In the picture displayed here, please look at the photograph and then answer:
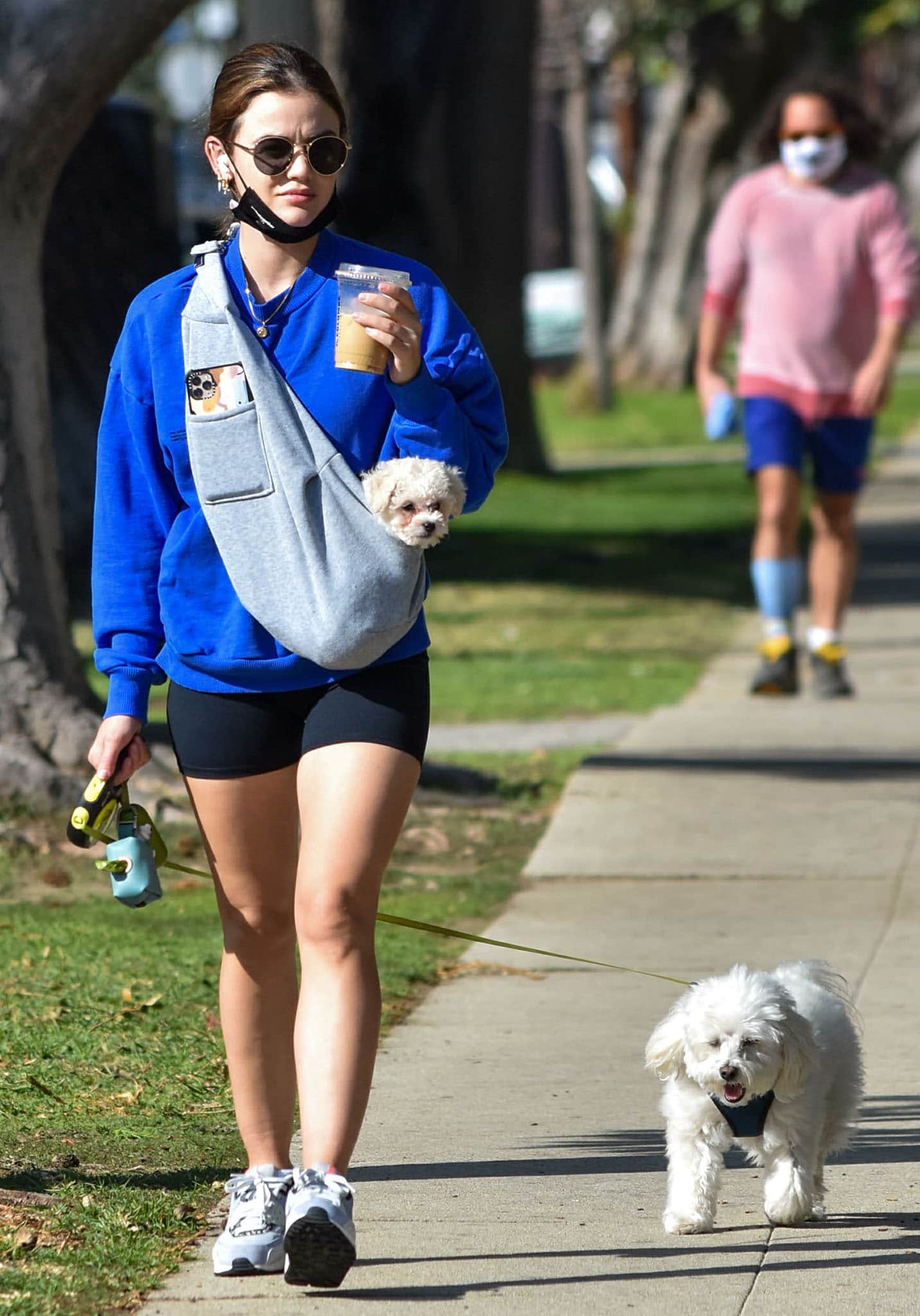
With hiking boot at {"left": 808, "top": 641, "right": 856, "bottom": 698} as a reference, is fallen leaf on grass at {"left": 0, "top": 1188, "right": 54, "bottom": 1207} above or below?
above

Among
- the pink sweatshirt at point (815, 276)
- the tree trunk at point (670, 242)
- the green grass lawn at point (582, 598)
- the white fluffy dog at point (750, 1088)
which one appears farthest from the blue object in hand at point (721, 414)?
the tree trunk at point (670, 242)

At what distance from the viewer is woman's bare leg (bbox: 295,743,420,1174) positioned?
3.48 m

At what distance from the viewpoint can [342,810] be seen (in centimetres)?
349

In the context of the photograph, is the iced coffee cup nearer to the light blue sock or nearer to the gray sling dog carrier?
the gray sling dog carrier

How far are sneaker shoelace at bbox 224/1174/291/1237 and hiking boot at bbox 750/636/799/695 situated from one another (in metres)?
6.23

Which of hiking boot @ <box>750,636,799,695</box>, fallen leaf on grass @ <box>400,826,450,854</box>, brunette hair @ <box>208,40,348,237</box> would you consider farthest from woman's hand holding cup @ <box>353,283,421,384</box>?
hiking boot @ <box>750,636,799,695</box>

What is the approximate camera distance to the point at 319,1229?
336cm

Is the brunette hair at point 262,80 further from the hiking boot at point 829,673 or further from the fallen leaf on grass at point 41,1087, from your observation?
the hiking boot at point 829,673

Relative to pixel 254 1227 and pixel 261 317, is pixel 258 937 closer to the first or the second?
pixel 254 1227

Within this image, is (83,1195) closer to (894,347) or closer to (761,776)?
(761,776)

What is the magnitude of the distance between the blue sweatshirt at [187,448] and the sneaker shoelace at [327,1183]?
0.77 meters

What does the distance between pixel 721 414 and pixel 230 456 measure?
572cm

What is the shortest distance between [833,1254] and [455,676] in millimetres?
7422

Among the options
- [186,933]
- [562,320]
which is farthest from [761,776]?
[562,320]
